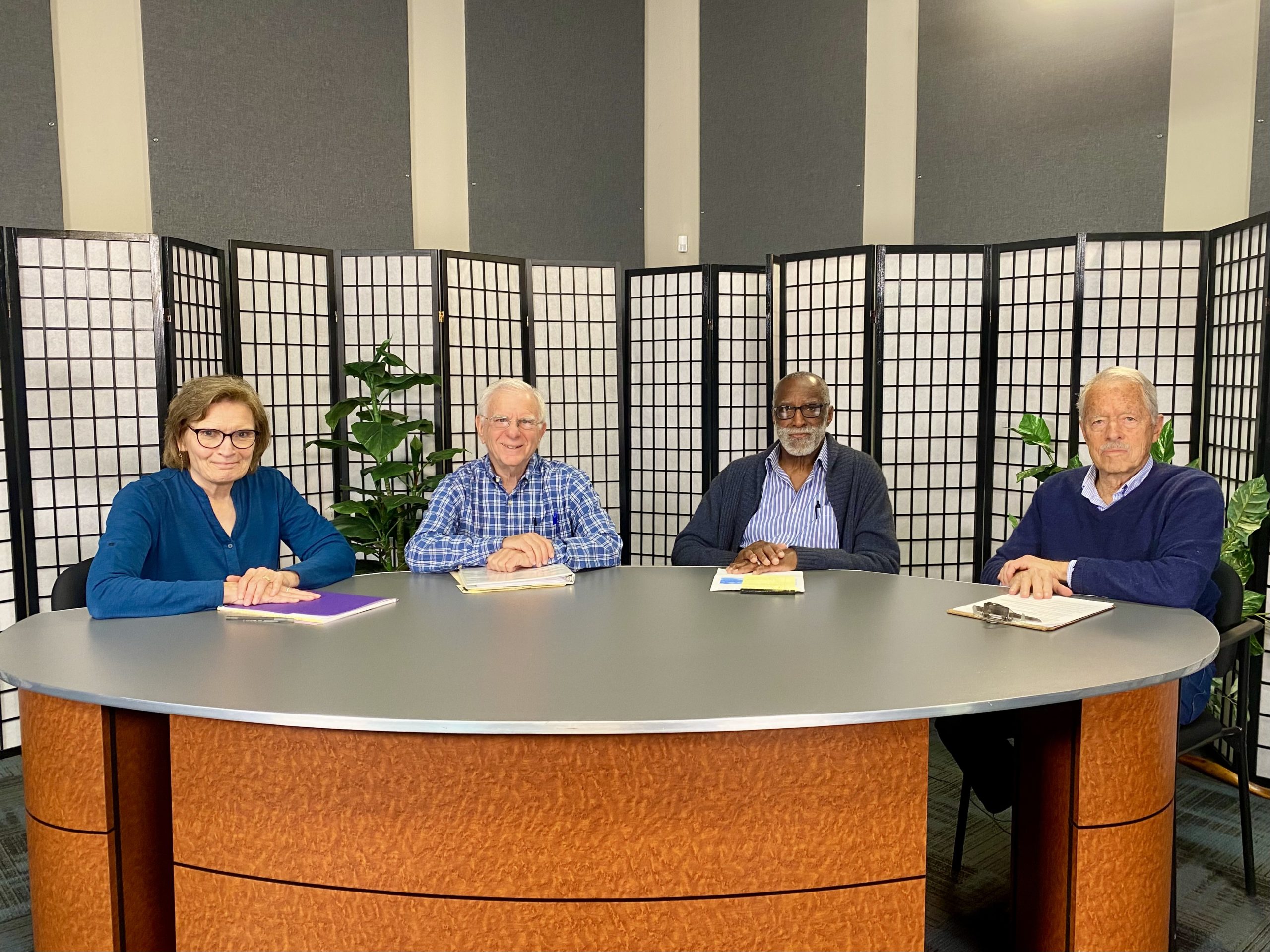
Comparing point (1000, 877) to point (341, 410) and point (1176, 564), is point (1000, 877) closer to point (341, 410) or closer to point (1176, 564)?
point (1176, 564)

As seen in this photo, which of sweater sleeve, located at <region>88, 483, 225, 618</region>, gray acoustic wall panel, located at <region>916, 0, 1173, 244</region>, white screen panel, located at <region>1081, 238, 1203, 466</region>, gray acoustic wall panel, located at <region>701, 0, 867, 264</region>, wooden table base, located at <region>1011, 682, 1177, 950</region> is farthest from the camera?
gray acoustic wall panel, located at <region>701, 0, 867, 264</region>

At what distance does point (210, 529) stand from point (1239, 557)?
10.1ft

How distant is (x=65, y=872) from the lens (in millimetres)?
1663

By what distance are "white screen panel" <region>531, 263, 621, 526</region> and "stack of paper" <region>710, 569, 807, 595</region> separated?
237 cm

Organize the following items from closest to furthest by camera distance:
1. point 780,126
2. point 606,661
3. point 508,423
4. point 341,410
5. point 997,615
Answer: point 606,661 < point 997,615 < point 508,423 < point 341,410 < point 780,126

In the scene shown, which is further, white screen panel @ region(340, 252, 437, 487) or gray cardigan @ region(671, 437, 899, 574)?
white screen panel @ region(340, 252, 437, 487)

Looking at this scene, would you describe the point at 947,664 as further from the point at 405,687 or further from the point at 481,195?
the point at 481,195

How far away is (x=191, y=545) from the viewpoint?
2.31 meters

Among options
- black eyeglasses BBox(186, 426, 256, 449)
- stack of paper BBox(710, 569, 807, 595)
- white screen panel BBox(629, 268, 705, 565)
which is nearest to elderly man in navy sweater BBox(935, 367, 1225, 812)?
stack of paper BBox(710, 569, 807, 595)

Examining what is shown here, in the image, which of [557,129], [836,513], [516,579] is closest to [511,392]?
[516,579]

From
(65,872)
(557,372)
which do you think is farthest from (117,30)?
(65,872)

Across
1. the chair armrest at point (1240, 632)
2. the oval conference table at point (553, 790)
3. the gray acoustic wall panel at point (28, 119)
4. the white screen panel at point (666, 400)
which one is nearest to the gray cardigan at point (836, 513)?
the chair armrest at point (1240, 632)

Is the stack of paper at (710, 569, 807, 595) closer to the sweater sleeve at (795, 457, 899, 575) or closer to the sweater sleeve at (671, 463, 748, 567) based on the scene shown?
the sweater sleeve at (795, 457, 899, 575)

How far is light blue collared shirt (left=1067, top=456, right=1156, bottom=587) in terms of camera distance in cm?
238
